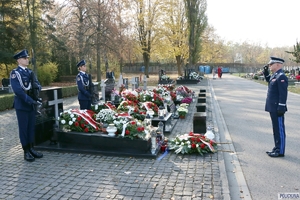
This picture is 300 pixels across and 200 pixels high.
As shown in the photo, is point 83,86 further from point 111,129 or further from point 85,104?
point 111,129

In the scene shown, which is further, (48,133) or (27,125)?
(48,133)

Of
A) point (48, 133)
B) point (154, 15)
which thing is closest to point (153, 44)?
point (154, 15)

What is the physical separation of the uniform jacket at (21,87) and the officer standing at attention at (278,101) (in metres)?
5.10

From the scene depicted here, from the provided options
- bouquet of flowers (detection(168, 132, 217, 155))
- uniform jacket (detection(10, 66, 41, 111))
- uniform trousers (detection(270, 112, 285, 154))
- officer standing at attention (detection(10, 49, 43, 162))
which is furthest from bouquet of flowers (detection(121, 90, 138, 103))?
uniform trousers (detection(270, 112, 285, 154))

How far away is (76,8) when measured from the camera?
85.9ft

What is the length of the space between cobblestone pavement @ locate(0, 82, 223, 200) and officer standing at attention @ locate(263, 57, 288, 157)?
1.36 meters

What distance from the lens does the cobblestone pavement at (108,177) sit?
4355 mm

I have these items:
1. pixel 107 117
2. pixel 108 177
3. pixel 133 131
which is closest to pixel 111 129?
pixel 133 131

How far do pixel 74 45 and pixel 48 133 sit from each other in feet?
64.1

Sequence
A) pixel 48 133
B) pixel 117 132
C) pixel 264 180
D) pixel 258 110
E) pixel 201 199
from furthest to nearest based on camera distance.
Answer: pixel 258 110, pixel 48 133, pixel 117 132, pixel 264 180, pixel 201 199

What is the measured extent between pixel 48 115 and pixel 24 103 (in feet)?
4.22

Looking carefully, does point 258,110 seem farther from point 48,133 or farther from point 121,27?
point 121,27

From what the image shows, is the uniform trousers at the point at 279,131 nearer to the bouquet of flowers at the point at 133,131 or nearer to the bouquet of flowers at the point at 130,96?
the bouquet of flowers at the point at 133,131

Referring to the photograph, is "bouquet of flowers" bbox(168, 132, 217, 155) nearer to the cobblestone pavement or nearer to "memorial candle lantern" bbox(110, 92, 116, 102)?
the cobblestone pavement
